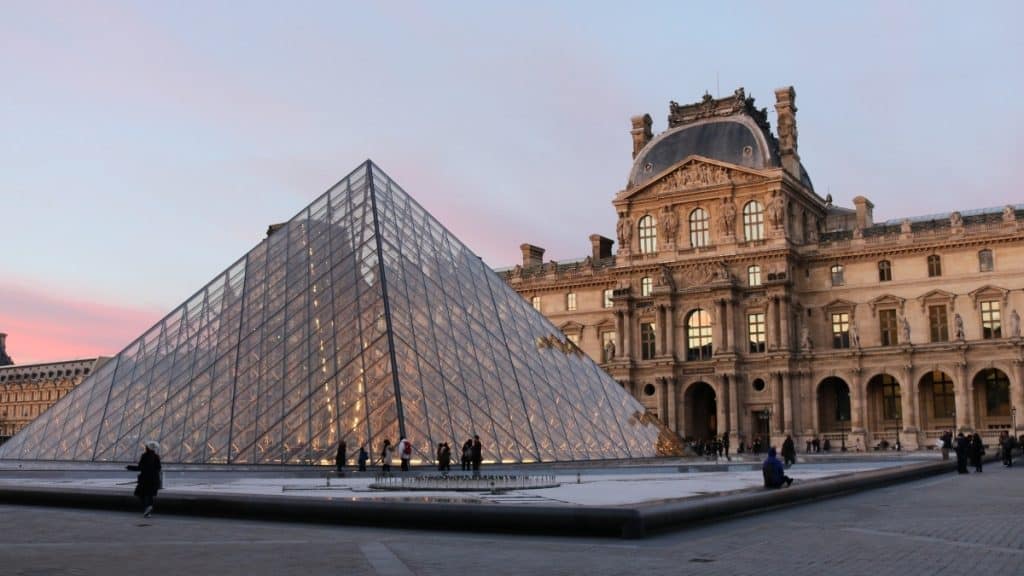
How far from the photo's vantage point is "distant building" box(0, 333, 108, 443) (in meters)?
89.8

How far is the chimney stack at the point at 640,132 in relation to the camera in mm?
59500

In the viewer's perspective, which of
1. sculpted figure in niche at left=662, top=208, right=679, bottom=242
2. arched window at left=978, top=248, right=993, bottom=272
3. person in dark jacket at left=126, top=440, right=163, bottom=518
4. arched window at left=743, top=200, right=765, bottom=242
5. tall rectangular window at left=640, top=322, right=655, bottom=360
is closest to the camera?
person in dark jacket at left=126, top=440, right=163, bottom=518

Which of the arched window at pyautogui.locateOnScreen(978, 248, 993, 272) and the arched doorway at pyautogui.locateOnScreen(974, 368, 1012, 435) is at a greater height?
the arched window at pyautogui.locateOnScreen(978, 248, 993, 272)

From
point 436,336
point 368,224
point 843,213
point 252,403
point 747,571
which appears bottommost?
point 747,571

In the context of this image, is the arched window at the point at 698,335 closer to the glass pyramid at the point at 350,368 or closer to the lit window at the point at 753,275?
the lit window at the point at 753,275

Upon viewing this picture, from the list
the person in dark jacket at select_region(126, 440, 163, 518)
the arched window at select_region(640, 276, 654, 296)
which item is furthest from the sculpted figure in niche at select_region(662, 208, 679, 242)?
the person in dark jacket at select_region(126, 440, 163, 518)

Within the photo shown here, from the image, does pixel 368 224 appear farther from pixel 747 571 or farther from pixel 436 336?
pixel 747 571

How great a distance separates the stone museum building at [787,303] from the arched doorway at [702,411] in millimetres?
101

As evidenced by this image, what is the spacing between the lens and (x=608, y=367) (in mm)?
54500

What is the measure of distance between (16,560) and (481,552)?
144 inches

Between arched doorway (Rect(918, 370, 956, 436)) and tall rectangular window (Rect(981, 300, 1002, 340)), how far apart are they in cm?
272

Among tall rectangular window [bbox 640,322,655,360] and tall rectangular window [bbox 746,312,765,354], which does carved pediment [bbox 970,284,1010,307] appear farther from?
tall rectangular window [bbox 640,322,655,360]

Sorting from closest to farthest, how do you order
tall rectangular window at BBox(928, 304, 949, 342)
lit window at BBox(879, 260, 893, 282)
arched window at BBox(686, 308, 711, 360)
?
tall rectangular window at BBox(928, 304, 949, 342), lit window at BBox(879, 260, 893, 282), arched window at BBox(686, 308, 711, 360)

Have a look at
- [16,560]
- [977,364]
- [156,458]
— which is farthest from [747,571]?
[977,364]
